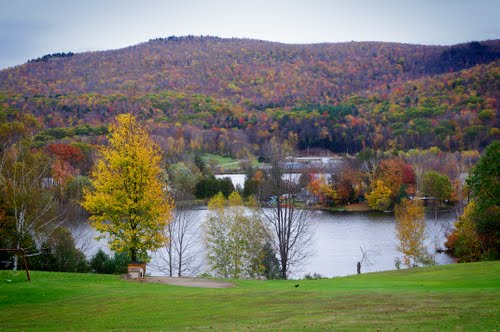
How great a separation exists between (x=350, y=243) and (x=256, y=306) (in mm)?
36723

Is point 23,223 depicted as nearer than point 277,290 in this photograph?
No

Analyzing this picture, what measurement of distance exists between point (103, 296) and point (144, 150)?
10.1m

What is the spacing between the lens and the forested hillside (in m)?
109

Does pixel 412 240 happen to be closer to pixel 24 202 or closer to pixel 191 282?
pixel 191 282

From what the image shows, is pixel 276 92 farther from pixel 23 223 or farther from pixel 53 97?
pixel 23 223

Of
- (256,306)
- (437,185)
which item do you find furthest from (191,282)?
(437,185)

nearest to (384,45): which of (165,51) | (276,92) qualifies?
(276,92)

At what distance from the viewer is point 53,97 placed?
12362cm

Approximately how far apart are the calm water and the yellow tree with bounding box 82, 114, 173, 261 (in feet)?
45.8

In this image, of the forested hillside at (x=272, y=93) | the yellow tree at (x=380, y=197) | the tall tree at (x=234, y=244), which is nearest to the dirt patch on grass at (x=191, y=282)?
the tall tree at (x=234, y=244)

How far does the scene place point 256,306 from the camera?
16641mm

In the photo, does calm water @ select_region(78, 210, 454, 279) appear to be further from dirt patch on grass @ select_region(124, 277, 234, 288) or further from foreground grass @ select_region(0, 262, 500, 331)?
foreground grass @ select_region(0, 262, 500, 331)

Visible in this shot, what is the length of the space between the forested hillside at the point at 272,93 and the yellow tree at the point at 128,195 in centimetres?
4767

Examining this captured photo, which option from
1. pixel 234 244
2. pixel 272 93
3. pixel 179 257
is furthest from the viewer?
pixel 272 93
